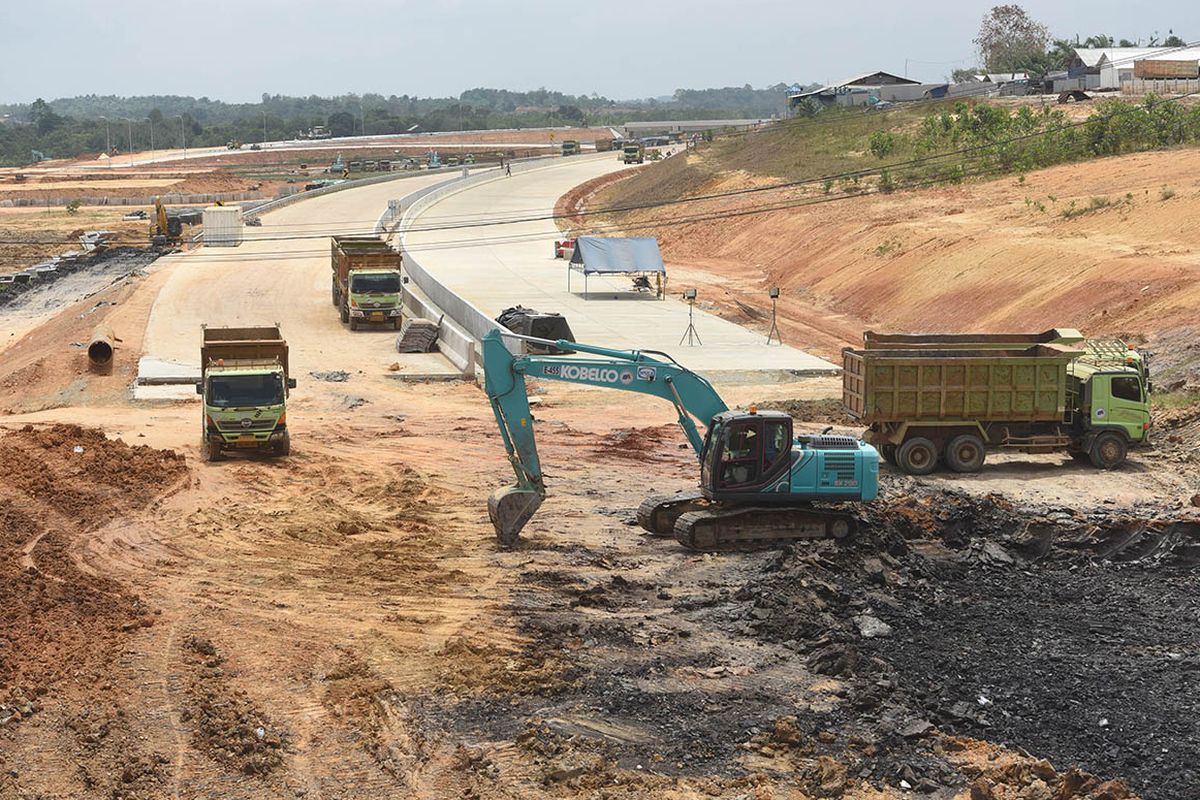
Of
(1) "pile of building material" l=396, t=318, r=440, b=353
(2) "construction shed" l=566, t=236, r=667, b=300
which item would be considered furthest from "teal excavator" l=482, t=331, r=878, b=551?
(2) "construction shed" l=566, t=236, r=667, b=300

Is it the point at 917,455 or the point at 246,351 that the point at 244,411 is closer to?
the point at 246,351

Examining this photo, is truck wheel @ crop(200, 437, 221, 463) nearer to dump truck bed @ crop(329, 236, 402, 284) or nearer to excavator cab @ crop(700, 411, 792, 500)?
excavator cab @ crop(700, 411, 792, 500)

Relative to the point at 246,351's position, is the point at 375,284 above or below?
above

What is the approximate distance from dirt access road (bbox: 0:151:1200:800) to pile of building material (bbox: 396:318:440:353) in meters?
15.8

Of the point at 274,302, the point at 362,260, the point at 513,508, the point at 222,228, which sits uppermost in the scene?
the point at 222,228

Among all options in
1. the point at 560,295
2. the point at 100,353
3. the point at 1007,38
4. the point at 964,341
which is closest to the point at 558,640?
Result: the point at 964,341

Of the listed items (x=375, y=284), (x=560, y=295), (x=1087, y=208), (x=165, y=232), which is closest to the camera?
(x=375, y=284)

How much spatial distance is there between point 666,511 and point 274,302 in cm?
3552

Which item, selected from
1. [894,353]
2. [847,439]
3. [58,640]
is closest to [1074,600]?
[847,439]

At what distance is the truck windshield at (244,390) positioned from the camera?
2914 centimetres

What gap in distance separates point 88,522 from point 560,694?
10963mm

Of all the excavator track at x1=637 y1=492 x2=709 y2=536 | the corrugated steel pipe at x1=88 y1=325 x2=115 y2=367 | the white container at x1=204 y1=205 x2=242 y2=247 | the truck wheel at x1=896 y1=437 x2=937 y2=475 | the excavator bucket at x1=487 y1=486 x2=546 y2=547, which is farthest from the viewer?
the white container at x1=204 y1=205 x2=242 y2=247

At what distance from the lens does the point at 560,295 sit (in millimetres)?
56875

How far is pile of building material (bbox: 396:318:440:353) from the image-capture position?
45125 millimetres
